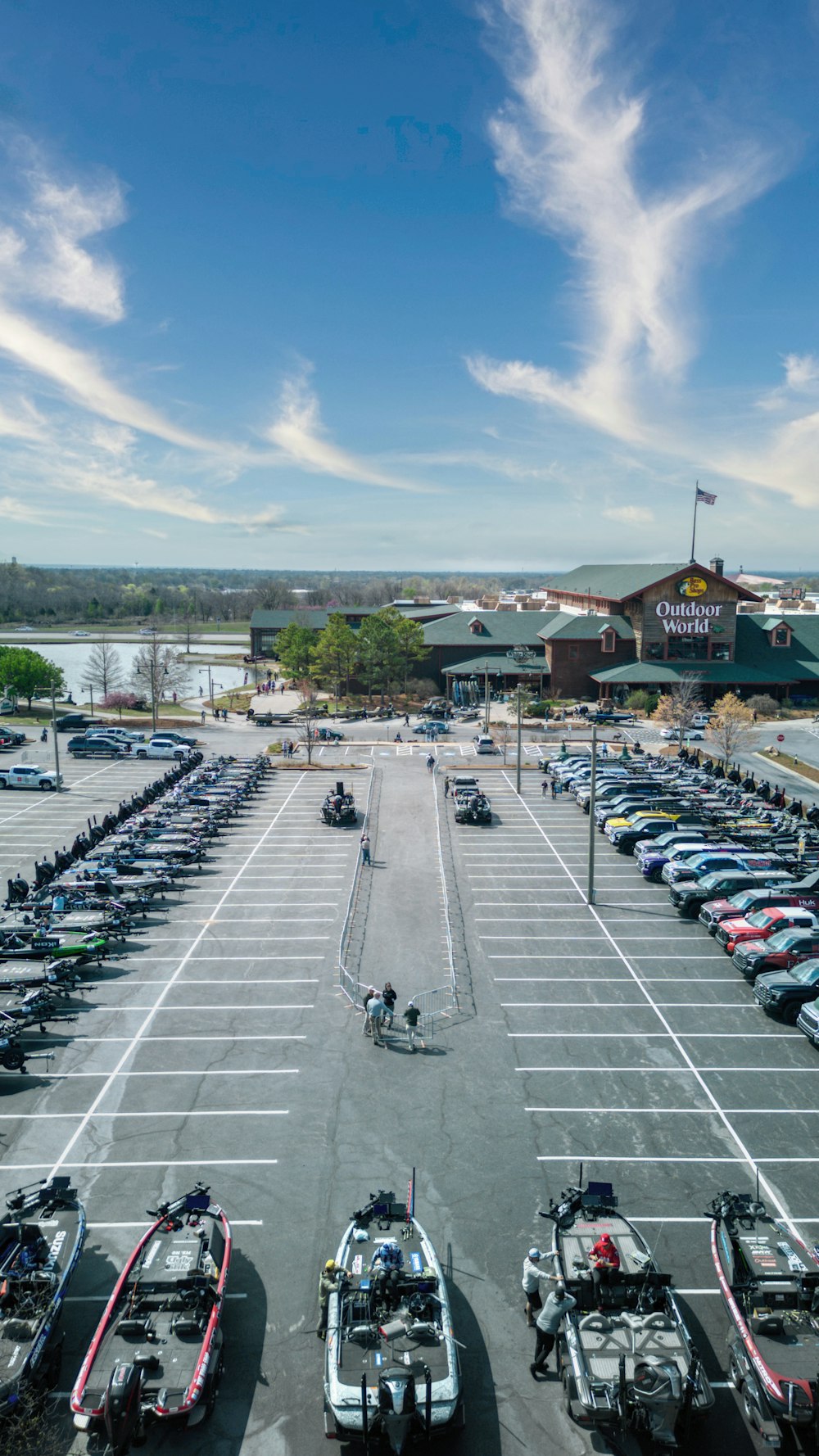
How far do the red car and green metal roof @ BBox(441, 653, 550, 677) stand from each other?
61.8m

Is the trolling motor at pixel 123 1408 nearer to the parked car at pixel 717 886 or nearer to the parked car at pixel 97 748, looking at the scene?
the parked car at pixel 717 886

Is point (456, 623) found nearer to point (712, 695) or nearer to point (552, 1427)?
point (712, 695)

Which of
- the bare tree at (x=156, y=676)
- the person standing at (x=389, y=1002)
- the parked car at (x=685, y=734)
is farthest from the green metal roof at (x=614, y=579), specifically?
the person standing at (x=389, y=1002)

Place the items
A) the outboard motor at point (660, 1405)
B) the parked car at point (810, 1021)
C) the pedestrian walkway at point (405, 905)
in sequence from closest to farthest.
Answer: the outboard motor at point (660, 1405) < the parked car at point (810, 1021) < the pedestrian walkway at point (405, 905)

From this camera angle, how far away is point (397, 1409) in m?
12.2

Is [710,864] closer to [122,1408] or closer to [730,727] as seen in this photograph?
[730,727]

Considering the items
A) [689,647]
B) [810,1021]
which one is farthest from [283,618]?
[810,1021]

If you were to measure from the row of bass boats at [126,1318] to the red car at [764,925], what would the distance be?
19.5 meters

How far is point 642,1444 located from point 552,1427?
1.29 m

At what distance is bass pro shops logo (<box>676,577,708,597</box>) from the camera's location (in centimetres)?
8750

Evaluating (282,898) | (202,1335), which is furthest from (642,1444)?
(282,898)

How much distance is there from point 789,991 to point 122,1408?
19.5 meters

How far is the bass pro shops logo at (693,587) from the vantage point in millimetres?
87500

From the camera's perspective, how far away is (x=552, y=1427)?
13023 mm
